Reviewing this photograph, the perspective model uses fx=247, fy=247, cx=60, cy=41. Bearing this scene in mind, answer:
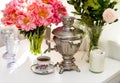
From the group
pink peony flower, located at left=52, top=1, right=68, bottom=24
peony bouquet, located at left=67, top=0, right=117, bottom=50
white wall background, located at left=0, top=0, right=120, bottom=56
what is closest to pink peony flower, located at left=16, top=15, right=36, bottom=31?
pink peony flower, located at left=52, top=1, right=68, bottom=24

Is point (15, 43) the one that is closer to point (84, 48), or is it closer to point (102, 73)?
point (84, 48)

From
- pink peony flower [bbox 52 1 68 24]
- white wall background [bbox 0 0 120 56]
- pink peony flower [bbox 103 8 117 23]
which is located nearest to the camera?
pink peony flower [bbox 103 8 117 23]

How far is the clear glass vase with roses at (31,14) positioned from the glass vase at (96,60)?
0.80ft

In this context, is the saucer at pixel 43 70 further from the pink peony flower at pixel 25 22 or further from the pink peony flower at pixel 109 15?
the pink peony flower at pixel 109 15

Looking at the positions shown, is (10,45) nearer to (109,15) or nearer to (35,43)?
(35,43)

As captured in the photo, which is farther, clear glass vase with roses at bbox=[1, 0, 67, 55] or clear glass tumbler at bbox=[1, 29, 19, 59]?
clear glass tumbler at bbox=[1, 29, 19, 59]

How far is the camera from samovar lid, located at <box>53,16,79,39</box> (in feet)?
3.93

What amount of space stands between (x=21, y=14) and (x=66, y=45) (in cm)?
26

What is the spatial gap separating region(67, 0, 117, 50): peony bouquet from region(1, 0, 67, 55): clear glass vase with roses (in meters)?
0.11

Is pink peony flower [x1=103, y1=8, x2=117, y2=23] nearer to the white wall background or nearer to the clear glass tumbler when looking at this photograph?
the white wall background

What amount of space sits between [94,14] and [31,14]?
1.02ft

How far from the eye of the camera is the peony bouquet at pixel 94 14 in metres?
1.19

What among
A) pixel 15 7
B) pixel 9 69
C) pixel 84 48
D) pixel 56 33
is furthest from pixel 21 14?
pixel 84 48

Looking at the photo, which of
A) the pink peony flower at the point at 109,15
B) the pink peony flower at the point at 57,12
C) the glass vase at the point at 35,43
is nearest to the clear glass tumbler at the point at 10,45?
the glass vase at the point at 35,43
